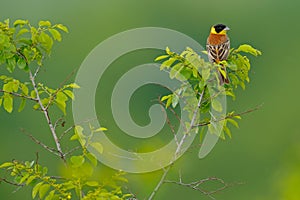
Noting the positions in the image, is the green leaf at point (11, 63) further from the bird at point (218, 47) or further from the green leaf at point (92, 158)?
the bird at point (218, 47)

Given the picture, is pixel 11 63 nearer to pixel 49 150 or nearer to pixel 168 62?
pixel 49 150

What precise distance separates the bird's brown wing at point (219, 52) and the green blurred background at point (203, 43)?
13884 mm

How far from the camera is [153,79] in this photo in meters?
3.30

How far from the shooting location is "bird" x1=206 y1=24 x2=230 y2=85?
2.83 meters

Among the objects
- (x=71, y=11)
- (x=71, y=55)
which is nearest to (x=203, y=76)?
(x=71, y=55)

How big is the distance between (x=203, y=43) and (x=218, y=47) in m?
18.4

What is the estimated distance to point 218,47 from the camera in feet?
10.4

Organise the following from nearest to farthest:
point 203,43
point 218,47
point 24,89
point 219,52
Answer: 1. point 24,89
2. point 219,52
3. point 218,47
4. point 203,43

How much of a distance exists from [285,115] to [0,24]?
20.9 meters

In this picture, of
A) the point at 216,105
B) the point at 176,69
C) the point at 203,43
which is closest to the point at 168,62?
the point at 176,69

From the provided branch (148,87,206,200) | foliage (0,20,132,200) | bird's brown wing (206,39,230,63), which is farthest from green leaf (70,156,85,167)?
bird's brown wing (206,39,230,63)

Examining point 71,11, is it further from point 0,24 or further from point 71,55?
point 0,24

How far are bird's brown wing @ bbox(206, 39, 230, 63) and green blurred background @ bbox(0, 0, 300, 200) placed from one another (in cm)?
1388

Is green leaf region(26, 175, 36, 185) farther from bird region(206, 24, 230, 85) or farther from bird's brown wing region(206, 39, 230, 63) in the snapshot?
bird's brown wing region(206, 39, 230, 63)
